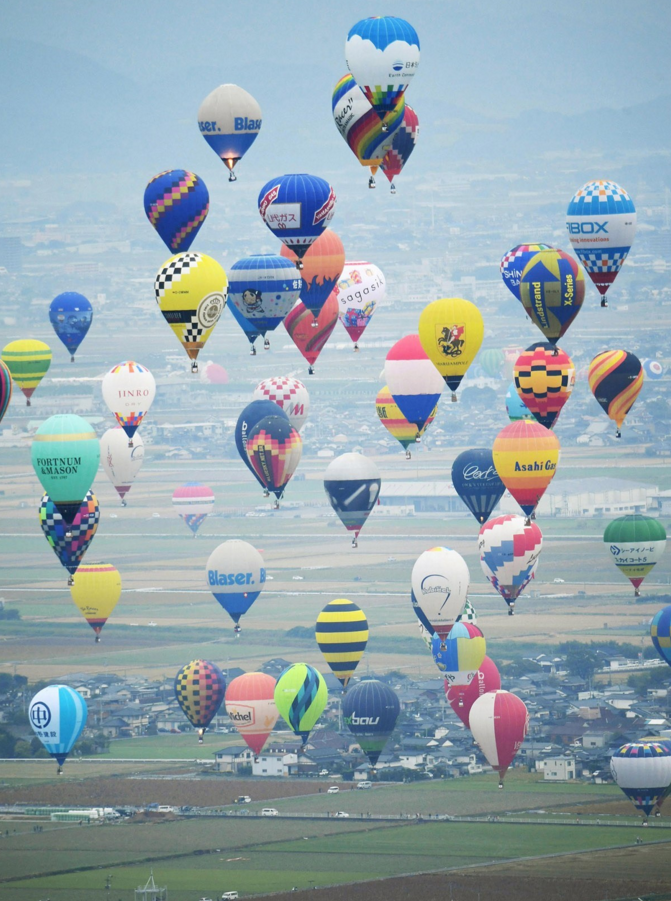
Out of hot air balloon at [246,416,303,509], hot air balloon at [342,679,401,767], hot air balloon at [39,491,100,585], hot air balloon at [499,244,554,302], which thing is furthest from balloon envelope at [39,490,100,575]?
hot air balloon at [499,244,554,302]

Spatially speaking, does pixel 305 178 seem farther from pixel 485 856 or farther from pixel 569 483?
pixel 569 483

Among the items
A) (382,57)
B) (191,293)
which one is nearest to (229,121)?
(191,293)

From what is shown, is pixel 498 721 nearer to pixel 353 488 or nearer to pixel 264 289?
pixel 353 488

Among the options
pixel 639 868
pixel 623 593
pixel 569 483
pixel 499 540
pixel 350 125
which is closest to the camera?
pixel 350 125

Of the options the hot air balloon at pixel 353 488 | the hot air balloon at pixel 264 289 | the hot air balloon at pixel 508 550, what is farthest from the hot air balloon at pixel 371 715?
the hot air balloon at pixel 264 289

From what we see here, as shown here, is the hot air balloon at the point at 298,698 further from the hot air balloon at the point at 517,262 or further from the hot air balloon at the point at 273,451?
the hot air balloon at the point at 517,262

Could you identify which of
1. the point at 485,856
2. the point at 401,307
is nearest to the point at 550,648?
the point at 485,856

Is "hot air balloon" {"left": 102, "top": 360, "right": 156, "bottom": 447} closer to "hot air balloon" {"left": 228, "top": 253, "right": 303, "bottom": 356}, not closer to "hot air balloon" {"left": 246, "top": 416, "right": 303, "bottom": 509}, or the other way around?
"hot air balloon" {"left": 246, "top": 416, "right": 303, "bottom": 509}
